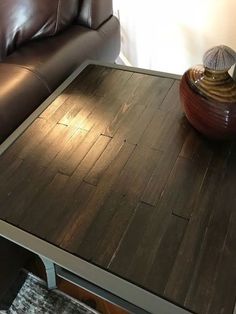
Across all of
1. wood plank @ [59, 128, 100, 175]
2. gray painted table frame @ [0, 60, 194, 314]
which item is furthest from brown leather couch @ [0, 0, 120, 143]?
gray painted table frame @ [0, 60, 194, 314]

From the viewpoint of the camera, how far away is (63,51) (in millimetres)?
1124

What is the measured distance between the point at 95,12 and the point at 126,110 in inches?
19.4

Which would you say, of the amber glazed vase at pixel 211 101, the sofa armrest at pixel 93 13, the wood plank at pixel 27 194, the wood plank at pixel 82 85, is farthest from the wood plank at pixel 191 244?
the sofa armrest at pixel 93 13

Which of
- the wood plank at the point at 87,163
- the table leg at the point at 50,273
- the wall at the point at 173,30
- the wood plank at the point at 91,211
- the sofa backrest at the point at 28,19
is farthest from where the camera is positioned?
the wall at the point at 173,30

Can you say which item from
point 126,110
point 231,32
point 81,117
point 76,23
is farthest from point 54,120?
point 231,32

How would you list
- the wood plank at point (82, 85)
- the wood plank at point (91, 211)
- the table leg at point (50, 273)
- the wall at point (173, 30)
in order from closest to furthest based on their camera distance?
1. the wood plank at point (91, 211)
2. the table leg at point (50, 273)
3. the wood plank at point (82, 85)
4. the wall at point (173, 30)

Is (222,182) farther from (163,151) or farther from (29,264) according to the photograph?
(29,264)

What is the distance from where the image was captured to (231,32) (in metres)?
1.32

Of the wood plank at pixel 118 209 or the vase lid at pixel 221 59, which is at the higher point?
the vase lid at pixel 221 59

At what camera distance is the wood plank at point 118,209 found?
2.23 ft

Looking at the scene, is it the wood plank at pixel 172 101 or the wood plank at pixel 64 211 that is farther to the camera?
the wood plank at pixel 172 101

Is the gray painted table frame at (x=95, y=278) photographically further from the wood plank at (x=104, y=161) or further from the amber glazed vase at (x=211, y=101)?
the amber glazed vase at (x=211, y=101)

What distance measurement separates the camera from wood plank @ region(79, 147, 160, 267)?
681mm

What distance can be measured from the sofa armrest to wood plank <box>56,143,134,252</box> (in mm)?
659
